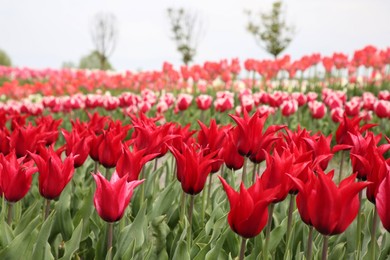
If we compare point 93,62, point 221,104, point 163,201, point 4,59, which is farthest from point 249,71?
point 4,59

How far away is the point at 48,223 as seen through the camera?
2256mm

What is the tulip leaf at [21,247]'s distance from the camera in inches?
89.6

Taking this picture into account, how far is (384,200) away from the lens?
6.02 ft

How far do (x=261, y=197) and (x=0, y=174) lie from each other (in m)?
1.28

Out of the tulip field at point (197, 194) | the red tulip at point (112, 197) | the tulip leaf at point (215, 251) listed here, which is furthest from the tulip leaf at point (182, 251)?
the red tulip at point (112, 197)

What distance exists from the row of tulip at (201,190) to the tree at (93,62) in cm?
3328

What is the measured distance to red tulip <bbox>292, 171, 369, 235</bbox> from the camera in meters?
1.75

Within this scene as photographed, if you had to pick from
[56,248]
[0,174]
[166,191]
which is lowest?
[56,248]

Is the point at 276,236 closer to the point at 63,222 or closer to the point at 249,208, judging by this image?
the point at 249,208

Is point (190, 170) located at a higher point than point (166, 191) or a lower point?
higher

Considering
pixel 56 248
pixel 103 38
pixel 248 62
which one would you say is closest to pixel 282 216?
pixel 56 248

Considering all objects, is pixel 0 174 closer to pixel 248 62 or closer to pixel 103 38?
pixel 248 62

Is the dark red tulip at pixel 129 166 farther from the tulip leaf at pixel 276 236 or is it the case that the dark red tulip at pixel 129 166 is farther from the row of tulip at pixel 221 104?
the row of tulip at pixel 221 104

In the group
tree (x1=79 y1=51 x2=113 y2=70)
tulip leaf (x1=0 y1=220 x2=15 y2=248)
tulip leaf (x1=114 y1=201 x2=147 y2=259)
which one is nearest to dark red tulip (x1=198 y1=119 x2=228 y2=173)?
tulip leaf (x1=114 y1=201 x2=147 y2=259)
